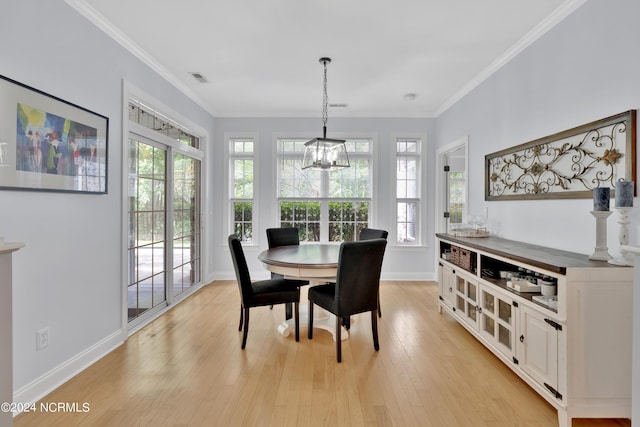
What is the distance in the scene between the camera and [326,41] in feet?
9.53

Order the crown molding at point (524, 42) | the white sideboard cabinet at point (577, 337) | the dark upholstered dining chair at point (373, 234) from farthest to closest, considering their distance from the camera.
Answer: the dark upholstered dining chair at point (373, 234), the crown molding at point (524, 42), the white sideboard cabinet at point (577, 337)

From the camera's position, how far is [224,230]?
5109 millimetres

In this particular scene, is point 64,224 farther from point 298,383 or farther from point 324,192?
point 324,192

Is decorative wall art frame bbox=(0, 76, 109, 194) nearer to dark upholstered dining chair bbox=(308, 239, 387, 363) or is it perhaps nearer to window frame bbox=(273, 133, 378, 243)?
dark upholstered dining chair bbox=(308, 239, 387, 363)

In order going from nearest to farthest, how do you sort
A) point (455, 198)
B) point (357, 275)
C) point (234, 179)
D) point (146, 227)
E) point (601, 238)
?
point (601, 238) → point (357, 275) → point (146, 227) → point (455, 198) → point (234, 179)

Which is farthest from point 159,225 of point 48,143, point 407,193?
point 407,193

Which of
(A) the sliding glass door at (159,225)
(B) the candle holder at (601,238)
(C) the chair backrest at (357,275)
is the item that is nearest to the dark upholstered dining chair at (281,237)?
(A) the sliding glass door at (159,225)

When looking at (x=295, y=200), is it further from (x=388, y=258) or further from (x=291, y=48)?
(x=291, y=48)

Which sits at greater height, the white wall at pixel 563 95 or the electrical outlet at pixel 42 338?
the white wall at pixel 563 95

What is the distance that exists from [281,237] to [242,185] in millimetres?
1580

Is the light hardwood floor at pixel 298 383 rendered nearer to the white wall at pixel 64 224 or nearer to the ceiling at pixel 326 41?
the white wall at pixel 64 224

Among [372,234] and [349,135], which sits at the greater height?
[349,135]

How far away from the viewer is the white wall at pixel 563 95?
77.2 inches

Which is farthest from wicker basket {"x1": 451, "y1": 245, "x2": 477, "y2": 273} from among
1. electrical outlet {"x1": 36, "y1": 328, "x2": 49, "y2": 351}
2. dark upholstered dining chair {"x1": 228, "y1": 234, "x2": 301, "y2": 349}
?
electrical outlet {"x1": 36, "y1": 328, "x2": 49, "y2": 351}
